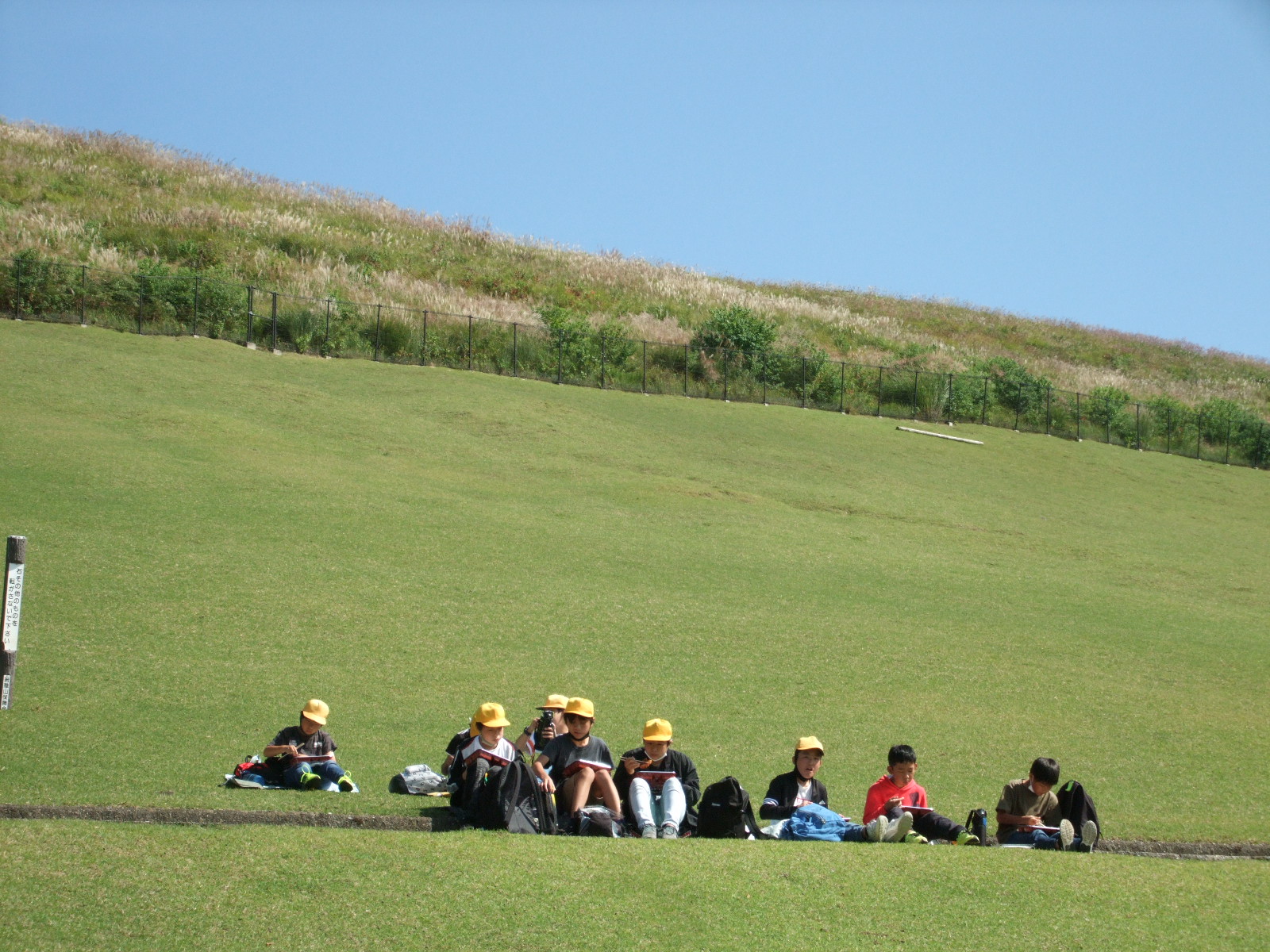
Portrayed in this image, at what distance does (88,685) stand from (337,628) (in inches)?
145

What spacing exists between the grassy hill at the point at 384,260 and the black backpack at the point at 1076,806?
Answer: 110 ft

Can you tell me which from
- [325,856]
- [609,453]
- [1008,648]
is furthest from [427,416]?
[325,856]

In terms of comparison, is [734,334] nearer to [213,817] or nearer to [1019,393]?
[1019,393]

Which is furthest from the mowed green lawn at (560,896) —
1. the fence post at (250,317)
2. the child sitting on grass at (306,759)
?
the fence post at (250,317)

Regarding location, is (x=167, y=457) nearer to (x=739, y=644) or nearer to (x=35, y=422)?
(x=35, y=422)

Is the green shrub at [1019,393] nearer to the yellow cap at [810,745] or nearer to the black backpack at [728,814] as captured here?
the yellow cap at [810,745]

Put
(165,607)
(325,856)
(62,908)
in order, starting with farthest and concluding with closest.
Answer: (165,607), (325,856), (62,908)

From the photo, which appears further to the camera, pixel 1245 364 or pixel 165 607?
pixel 1245 364

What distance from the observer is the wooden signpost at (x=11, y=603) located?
10.4 metres

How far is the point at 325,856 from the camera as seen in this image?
7.66 m

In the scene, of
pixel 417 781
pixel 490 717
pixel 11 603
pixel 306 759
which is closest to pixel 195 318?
pixel 11 603

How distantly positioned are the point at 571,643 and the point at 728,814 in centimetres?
691

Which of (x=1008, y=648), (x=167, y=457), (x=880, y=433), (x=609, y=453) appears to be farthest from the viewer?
(x=880, y=433)

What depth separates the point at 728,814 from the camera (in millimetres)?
9281
